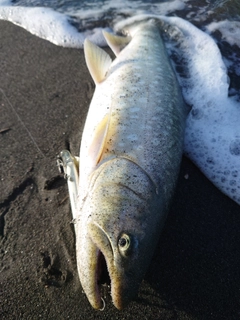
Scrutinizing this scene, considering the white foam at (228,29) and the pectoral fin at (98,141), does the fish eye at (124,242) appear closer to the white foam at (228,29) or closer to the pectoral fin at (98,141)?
the pectoral fin at (98,141)

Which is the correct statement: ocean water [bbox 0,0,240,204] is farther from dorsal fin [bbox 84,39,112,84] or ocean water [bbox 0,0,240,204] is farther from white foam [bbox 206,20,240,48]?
dorsal fin [bbox 84,39,112,84]

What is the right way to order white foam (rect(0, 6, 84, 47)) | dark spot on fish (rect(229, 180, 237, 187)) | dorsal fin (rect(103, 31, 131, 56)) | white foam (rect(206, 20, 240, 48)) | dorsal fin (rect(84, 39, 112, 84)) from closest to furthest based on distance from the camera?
1. dark spot on fish (rect(229, 180, 237, 187))
2. dorsal fin (rect(84, 39, 112, 84))
3. dorsal fin (rect(103, 31, 131, 56))
4. white foam (rect(0, 6, 84, 47))
5. white foam (rect(206, 20, 240, 48))

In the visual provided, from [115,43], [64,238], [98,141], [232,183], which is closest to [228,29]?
[115,43]

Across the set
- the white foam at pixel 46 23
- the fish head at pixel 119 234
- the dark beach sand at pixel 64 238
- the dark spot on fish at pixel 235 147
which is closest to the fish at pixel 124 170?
the fish head at pixel 119 234

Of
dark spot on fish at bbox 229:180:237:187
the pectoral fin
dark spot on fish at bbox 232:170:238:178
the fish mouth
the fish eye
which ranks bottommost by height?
dark spot on fish at bbox 229:180:237:187

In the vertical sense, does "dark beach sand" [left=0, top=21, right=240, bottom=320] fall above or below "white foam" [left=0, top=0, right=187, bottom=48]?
below

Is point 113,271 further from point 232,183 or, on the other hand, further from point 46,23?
point 46,23

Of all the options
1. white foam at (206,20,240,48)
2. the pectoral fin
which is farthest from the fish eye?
white foam at (206,20,240,48)

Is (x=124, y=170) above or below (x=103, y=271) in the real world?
above
